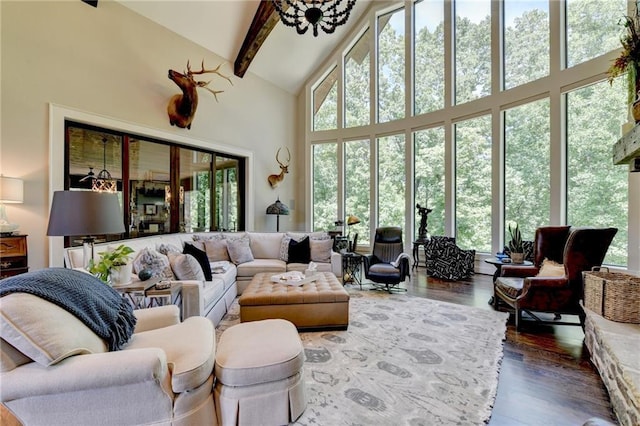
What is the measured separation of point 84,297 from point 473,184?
20.9 feet

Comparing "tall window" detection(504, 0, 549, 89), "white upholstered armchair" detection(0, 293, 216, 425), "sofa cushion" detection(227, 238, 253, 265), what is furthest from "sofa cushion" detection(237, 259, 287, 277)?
"tall window" detection(504, 0, 549, 89)

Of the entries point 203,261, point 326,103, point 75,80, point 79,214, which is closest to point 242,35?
point 326,103

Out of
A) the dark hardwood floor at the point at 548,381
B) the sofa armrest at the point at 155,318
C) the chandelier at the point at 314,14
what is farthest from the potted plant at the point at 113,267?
the chandelier at the point at 314,14

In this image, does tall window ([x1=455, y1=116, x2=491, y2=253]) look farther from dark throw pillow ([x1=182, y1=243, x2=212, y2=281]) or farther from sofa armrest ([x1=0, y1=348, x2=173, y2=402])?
sofa armrest ([x1=0, y1=348, x2=173, y2=402])

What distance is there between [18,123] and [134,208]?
5.59 ft

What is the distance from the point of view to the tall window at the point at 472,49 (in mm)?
5746

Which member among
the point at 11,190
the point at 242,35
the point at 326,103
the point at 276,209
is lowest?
the point at 276,209

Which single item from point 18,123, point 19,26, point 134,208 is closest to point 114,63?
point 19,26

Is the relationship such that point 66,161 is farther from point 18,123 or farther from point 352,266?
point 352,266

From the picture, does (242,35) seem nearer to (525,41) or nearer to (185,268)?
(185,268)

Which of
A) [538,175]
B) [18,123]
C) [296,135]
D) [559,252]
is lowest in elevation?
[559,252]

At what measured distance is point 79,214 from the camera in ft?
6.64

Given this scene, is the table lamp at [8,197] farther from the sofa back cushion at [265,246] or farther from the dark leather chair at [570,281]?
the dark leather chair at [570,281]

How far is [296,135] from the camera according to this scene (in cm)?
808
